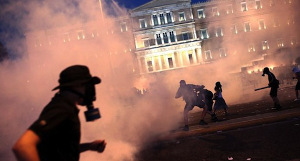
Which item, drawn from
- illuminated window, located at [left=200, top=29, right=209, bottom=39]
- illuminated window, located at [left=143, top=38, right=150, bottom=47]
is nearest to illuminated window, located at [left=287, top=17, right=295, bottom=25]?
illuminated window, located at [left=200, top=29, right=209, bottom=39]

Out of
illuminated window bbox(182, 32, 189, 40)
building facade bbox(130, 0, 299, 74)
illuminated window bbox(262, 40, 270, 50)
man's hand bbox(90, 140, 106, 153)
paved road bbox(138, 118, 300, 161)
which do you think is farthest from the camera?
illuminated window bbox(182, 32, 189, 40)

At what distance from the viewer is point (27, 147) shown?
1.26 meters

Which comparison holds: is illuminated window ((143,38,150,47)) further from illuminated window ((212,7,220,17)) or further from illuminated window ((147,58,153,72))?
illuminated window ((212,7,220,17))

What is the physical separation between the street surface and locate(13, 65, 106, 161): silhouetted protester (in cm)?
307

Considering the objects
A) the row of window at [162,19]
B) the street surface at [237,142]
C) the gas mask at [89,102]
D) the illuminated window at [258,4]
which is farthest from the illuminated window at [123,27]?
the gas mask at [89,102]

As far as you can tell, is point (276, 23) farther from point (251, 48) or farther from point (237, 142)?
point (237, 142)

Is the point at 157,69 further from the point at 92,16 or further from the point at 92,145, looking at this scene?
the point at 92,145

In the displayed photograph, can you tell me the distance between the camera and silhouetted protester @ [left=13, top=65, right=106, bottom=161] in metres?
1.29

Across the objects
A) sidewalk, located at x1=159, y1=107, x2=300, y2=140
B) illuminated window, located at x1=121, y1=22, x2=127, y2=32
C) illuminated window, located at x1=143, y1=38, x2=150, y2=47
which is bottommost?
sidewalk, located at x1=159, y1=107, x2=300, y2=140

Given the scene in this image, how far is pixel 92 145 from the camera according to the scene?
1857 mm

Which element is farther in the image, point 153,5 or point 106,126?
point 153,5

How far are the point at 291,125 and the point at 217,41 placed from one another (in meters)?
37.9

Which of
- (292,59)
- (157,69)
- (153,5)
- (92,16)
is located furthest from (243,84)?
(153,5)

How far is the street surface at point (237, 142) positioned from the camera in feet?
12.9
